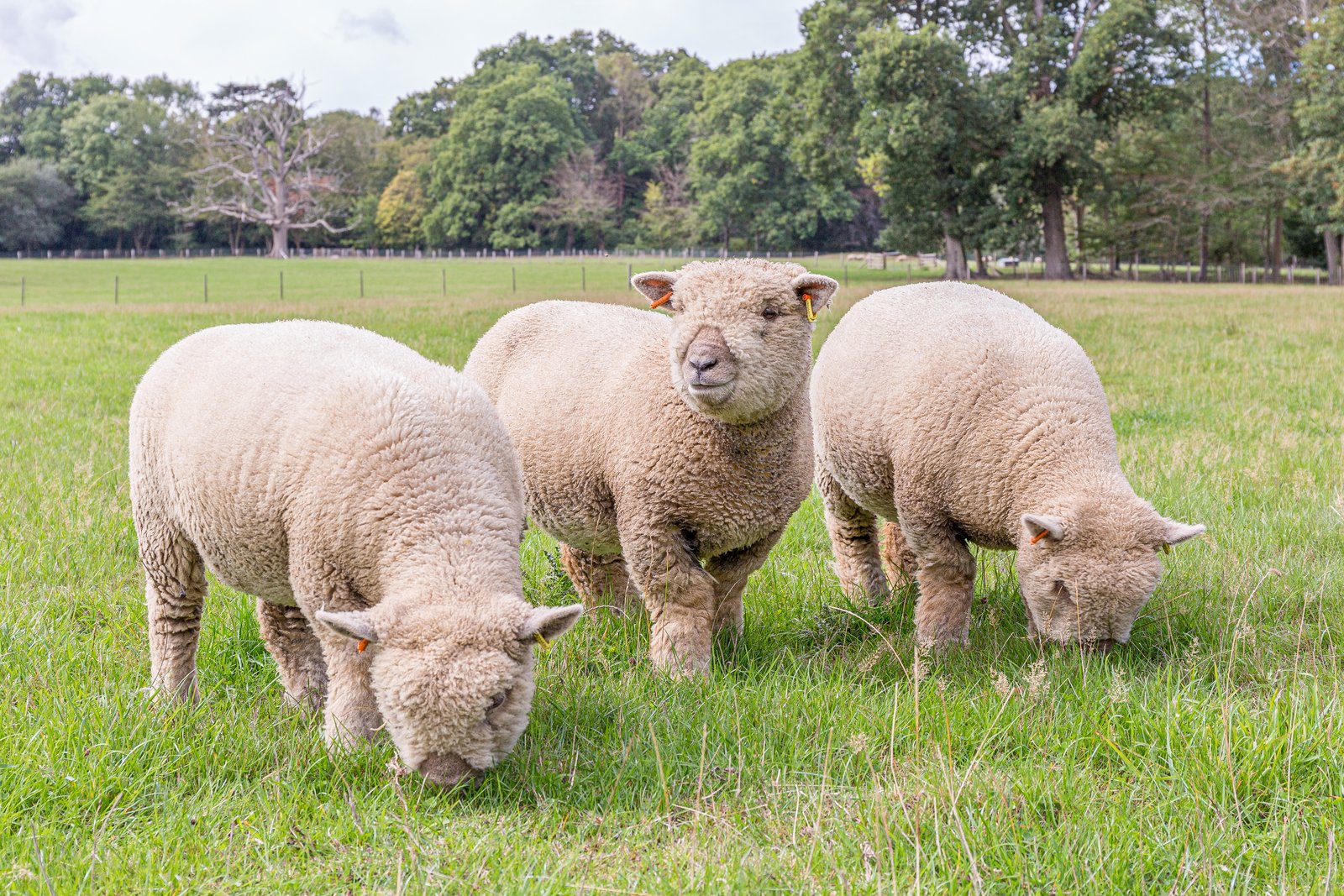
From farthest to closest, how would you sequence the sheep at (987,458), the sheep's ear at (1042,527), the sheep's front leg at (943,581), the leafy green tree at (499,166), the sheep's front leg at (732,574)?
the leafy green tree at (499,166) → the sheep's front leg at (943,581) → the sheep's front leg at (732,574) → the sheep at (987,458) → the sheep's ear at (1042,527)

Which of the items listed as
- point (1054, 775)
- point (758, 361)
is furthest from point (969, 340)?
point (1054, 775)

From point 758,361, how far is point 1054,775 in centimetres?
187

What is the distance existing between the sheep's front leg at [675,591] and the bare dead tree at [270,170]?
83.2 metres

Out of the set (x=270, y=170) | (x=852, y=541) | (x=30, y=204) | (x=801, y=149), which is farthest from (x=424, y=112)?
(x=852, y=541)

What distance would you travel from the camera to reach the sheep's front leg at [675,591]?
15.2ft

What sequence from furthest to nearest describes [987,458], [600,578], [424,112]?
[424,112]
[600,578]
[987,458]

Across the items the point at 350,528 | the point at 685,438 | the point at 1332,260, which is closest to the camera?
the point at 350,528

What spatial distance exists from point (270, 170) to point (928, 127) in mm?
65487

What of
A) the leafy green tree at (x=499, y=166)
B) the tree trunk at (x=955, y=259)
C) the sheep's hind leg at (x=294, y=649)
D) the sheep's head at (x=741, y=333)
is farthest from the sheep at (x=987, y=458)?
the leafy green tree at (x=499, y=166)

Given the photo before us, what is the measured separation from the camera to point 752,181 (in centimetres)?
7450

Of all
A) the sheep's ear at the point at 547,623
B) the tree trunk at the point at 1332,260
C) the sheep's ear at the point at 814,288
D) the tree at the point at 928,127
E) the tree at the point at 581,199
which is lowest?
the sheep's ear at the point at 547,623

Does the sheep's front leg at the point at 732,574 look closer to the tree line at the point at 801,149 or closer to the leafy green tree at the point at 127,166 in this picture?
→ the tree line at the point at 801,149

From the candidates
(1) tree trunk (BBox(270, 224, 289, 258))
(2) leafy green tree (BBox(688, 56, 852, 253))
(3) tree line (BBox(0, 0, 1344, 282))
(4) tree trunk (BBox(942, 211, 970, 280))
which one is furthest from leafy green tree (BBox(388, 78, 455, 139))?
(4) tree trunk (BBox(942, 211, 970, 280))

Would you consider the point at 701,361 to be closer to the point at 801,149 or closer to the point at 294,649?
the point at 294,649
